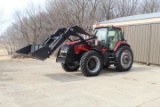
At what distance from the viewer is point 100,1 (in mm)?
24156

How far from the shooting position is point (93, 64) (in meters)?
8.41

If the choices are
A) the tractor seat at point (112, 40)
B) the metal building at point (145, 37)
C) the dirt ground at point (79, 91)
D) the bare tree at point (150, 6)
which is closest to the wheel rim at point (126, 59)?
the tractor seat at point (112, 40)

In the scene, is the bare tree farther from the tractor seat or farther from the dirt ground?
the dirt ground

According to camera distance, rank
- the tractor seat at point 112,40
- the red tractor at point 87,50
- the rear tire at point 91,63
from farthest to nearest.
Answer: the tractor seat at point 112,40 < the rear tire at point 91,63 < the red tractor at point 87,50

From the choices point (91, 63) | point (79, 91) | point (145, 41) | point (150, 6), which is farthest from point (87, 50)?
point (150, 6)

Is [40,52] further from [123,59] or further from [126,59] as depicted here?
[126,59]

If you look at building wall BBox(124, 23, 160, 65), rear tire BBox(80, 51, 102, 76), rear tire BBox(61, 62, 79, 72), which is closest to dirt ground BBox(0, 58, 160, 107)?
rear tire BBox(80, 51, 102, 76)

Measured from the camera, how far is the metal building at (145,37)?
37.2 ft

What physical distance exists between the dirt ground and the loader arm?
862 millimetres

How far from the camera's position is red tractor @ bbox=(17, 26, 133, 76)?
7834 millimetres

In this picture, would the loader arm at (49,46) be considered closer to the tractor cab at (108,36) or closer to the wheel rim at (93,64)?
the wheel rim at (93,64)

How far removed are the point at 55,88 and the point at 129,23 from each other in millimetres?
8064

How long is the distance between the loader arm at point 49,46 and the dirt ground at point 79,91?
862mm

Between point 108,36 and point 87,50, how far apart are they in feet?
4.25
